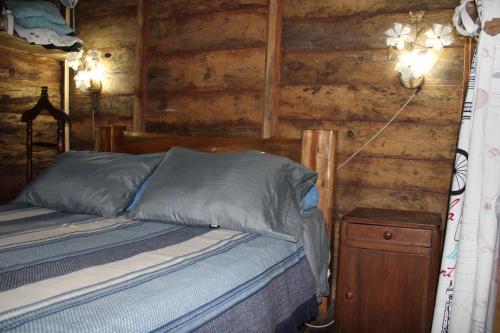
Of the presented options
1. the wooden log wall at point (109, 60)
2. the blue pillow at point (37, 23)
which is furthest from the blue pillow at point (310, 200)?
the blue pillow at point (37, 23)

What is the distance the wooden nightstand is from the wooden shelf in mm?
2304

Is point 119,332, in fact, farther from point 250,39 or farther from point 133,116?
point 133,116

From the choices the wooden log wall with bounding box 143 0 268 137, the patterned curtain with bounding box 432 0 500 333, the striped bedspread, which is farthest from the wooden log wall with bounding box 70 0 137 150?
the patterned curtain with bounding box 432 0 500 333

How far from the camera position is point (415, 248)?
182 cm

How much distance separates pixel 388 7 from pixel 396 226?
3.97 ft

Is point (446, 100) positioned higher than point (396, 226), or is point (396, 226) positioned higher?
point (446, 100)

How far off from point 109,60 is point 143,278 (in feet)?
7.80

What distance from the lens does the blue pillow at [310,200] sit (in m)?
2.06

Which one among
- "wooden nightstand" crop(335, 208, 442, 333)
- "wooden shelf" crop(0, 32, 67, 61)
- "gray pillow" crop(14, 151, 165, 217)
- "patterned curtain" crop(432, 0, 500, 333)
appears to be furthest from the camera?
"wooden shelf" crop(0, 32, 67, 61)

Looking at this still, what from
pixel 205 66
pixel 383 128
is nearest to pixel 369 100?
pixel 383 128

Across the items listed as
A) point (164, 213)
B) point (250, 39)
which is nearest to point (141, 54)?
point (250, 39)

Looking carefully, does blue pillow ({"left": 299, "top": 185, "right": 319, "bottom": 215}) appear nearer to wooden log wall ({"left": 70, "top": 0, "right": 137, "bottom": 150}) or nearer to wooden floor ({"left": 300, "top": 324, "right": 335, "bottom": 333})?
wooden floor ({"left": 300, "top": 324, "right": 335, "bottom": 333})

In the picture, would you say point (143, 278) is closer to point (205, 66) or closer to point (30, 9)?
point (205, 66)

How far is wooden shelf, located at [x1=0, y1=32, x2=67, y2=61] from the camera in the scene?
252cm
